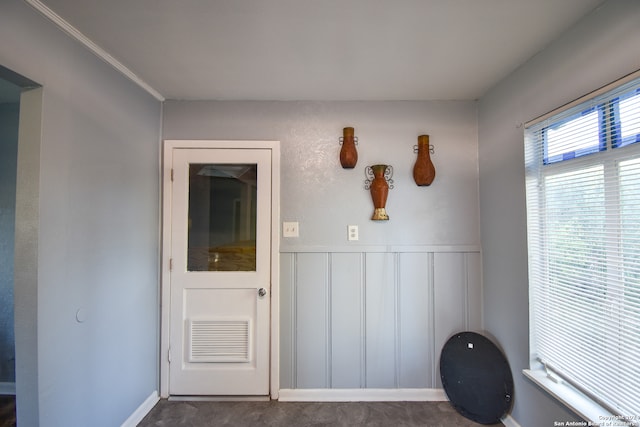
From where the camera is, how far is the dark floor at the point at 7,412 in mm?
1820

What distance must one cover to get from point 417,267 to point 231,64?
1.92 metres

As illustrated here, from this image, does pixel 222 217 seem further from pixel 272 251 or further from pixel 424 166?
pixel 424 166

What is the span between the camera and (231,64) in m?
1.66

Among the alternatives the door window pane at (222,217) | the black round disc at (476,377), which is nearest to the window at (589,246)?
the black round disc at (476,377)

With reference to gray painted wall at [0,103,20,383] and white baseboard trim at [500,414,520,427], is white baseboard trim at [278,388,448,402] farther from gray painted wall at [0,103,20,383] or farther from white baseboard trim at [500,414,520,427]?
gray painted wall at [0,103,20,383]

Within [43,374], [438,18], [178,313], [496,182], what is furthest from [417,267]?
[43,374]

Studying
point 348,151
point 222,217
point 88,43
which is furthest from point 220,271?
point 88,43

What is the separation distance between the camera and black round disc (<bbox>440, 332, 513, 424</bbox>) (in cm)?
177

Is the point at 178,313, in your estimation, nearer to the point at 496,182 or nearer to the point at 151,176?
the point at 151,176

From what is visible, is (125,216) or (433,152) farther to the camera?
(433,152)

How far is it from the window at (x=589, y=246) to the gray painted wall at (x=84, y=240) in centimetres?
254

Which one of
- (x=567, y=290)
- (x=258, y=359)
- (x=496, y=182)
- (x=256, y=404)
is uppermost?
(x=496, y=182)

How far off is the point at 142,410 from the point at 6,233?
1.77 meters

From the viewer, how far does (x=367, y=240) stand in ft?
6.94
